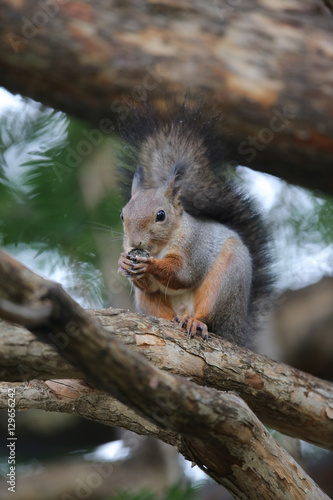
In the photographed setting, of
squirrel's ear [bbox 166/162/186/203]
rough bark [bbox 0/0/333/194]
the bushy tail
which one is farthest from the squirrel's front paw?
rough bark [bbox 0/0/333/194]

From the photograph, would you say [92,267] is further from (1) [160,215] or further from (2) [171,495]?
(2) [171,495]

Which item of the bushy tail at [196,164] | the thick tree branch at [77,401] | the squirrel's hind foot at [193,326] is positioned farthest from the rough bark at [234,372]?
the bushy tail at [196,164]

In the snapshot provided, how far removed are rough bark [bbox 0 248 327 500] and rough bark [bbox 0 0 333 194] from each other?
154 centimetres

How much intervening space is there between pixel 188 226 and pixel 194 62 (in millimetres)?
882

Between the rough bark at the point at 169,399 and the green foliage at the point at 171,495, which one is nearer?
the rough bark at the point at 169,399

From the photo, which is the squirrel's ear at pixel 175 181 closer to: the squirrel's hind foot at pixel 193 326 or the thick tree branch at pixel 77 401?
the squirrel's hind foot at pixel 193 326

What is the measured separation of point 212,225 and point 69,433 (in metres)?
2.05

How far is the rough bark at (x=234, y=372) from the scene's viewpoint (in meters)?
2.46

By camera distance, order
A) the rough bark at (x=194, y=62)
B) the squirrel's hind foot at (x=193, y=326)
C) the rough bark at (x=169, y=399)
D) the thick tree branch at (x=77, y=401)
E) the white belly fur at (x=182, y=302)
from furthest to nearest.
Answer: the white belly fur at (x=182, y=302), the rough bark at (x=194, y=62), the squirrel's hind foot at (x=193, y=326), the thick tree branch at (x=77, y=401), the rough bark at (x=169, y=399)

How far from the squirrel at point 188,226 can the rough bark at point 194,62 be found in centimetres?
18

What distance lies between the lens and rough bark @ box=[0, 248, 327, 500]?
4.44 feet

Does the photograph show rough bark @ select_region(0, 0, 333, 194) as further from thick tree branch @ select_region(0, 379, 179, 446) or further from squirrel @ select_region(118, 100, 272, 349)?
thick tree branch @ select_region(0, 379, 179, 446)

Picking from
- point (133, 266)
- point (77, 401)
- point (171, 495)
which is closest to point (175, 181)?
point (133, 266)

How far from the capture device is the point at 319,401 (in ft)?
9.80
